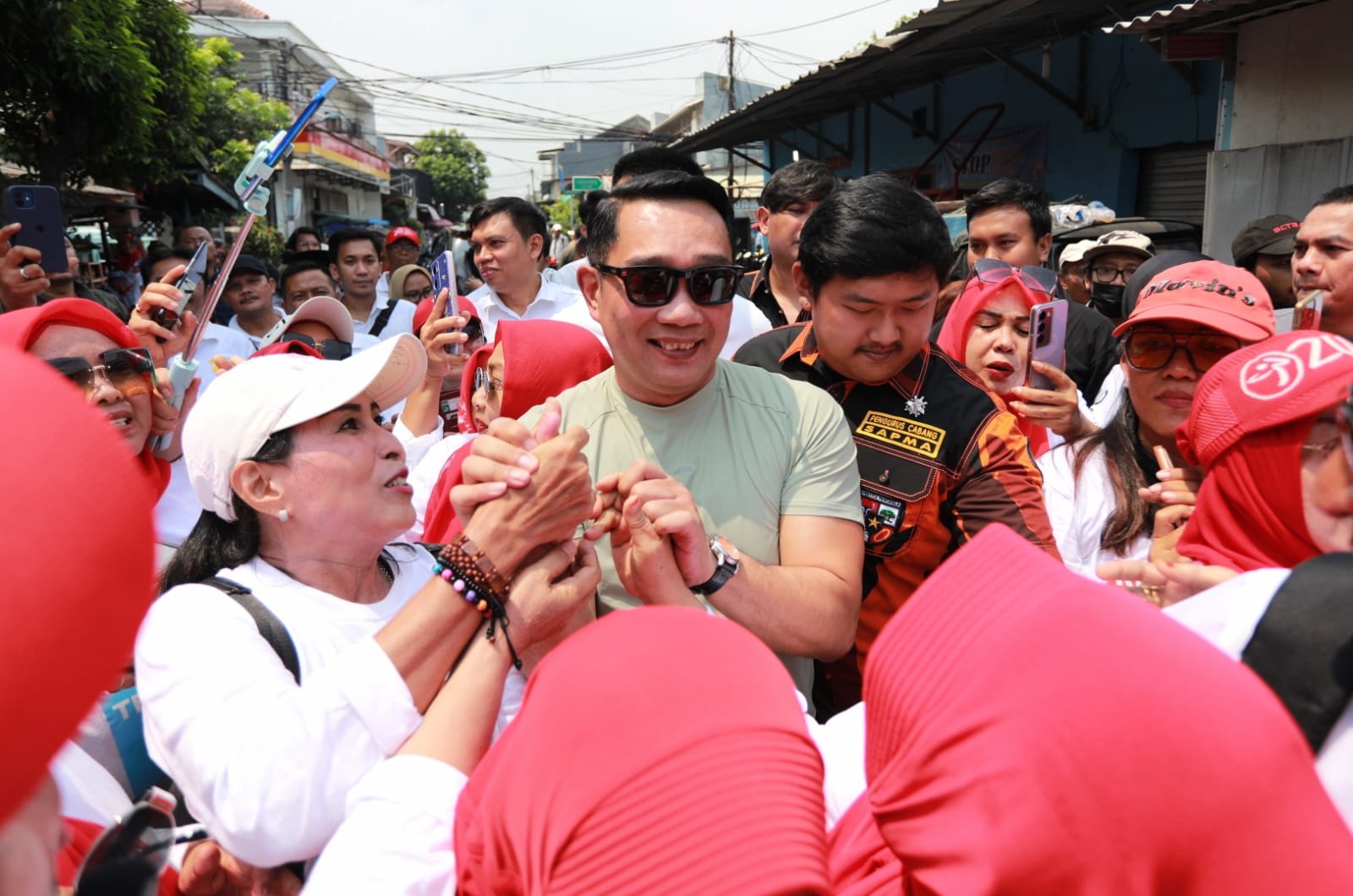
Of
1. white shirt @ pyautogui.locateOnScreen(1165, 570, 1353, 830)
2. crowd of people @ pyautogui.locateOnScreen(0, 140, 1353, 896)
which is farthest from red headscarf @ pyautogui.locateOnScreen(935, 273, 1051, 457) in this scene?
white shirt @ pyautogui.locateOnScreen(1165, 570, 1353, 830)

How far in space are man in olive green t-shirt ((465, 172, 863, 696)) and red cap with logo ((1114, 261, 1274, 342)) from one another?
100 cm

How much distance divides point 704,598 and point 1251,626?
95 cm

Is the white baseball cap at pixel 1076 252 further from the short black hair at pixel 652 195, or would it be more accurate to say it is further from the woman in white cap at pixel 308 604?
the woman in white cap at pixel 308 604

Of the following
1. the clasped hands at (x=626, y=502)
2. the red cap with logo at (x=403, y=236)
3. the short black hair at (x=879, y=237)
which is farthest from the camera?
the red cap with logo at (x=403, y=236)

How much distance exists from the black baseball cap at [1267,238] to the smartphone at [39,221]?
5.43 meters

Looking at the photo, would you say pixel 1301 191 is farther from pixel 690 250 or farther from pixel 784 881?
pixel 784 881

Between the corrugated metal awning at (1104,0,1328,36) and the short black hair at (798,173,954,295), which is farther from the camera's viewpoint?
the corrugated metal awning at (1104,0,1328,36)

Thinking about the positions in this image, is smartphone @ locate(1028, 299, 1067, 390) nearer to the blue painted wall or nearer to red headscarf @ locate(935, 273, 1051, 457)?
red headscarf @ locate(935, 273, 1051, 457)

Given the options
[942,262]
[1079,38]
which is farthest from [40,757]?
[1079,38]

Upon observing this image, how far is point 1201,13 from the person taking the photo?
5582mm

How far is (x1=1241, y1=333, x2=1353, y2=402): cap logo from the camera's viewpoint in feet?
4.67

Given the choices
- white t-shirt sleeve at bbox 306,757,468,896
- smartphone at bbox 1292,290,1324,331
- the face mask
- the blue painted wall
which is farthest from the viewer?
the blue painted wall

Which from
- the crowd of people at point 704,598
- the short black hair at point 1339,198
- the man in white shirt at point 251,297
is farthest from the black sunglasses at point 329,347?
the short black hair at point 1339,198

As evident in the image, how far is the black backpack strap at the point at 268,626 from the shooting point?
1563mm
